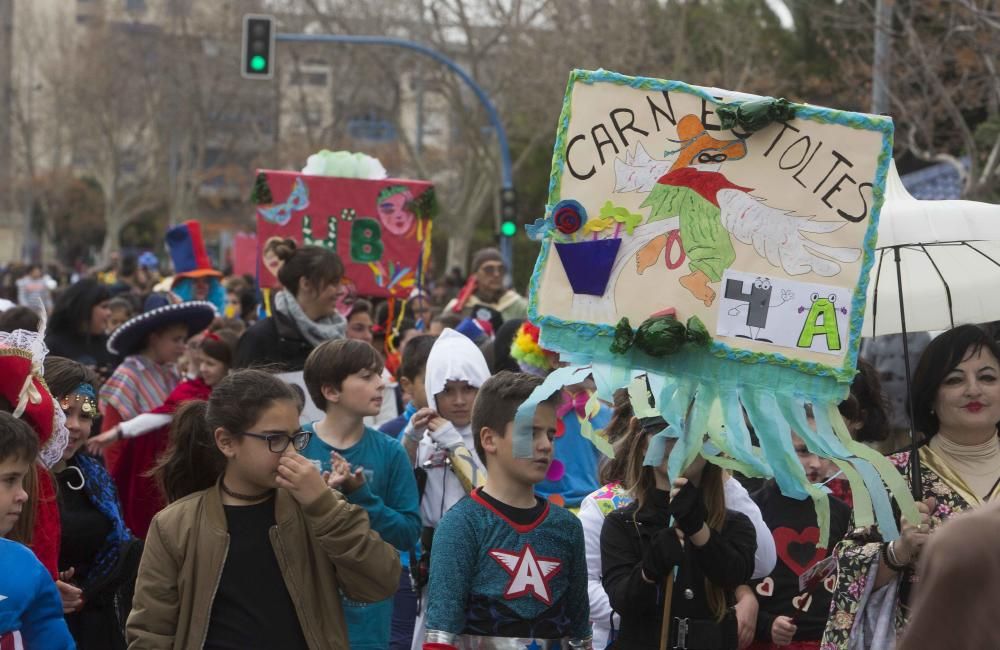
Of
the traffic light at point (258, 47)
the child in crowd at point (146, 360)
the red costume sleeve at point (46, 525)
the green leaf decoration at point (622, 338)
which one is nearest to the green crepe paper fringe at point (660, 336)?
the green leaf decoration at point (622, 338)

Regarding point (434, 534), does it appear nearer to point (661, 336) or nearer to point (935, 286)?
point (661, 336)

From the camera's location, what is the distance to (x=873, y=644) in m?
4.55

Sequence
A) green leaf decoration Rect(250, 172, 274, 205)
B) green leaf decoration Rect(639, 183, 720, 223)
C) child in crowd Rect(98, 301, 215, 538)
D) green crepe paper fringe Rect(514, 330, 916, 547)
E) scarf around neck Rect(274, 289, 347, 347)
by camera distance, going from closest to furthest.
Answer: green crepe paper fringe Rect(514, 330, 916, 547)
green leaf decoration Rect(639, 183, 720, 223)
scarf around neck Rect(274, 289, 347, 347)
child in crowd Rect(98, 301, 215, 538)
green leaf decoration Rect(250, 172, 274, 205)

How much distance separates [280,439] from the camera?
4762 millimetres

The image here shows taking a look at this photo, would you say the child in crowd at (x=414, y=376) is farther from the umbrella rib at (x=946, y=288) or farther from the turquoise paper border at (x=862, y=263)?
the turquoise paper border at (x=862, y=263)

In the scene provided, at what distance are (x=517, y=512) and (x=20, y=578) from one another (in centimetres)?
152

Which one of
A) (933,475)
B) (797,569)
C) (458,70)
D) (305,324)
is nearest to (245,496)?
(797,569)

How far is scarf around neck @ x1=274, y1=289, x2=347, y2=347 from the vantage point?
24.6 feet

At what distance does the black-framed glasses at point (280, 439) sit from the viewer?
474 centimetres

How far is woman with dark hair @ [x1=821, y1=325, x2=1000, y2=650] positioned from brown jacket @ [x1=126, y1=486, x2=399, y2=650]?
1.44 m

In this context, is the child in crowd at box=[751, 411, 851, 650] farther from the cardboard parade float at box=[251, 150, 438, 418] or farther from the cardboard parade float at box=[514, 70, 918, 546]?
the cardboard parade float at box=[251, 150, 438, 418]

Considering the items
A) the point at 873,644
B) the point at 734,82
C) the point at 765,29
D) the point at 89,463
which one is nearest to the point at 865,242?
the point at 873,644

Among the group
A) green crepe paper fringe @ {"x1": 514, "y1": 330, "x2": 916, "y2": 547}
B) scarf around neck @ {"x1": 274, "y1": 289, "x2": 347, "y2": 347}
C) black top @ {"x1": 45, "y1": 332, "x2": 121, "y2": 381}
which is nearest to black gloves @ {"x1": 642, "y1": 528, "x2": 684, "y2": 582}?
green crepe paper fringe @ {"x1": 514, "y1": 330, "x2": 916, "y2": 547}

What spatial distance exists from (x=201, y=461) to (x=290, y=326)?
8.37 feet
